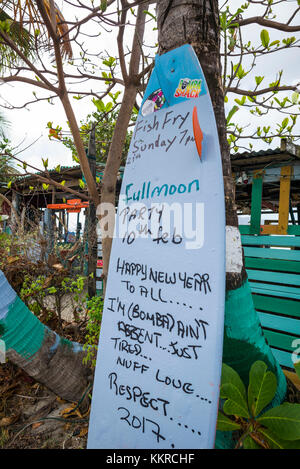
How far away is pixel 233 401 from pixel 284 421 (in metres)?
0.18

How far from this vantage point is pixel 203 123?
1.11m

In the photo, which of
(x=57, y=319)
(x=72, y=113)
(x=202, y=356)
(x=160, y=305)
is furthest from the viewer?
(x=57, y=319)

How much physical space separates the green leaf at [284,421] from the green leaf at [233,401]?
0.23 feet

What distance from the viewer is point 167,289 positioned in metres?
1.08

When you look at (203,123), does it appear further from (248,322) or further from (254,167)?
(254,167)

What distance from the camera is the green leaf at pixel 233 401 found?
1.05 meters

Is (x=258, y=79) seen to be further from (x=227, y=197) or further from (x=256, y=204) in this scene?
(x=256, y=204)

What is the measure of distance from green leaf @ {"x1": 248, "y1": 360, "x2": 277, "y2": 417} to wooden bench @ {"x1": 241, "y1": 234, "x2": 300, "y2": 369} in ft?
6.59

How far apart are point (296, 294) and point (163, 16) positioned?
110 inches

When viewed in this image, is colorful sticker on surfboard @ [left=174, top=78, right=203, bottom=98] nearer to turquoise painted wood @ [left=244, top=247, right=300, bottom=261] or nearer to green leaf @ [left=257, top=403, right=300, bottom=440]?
green leaf @ [left=257, top=403, right=300, bottom=440]

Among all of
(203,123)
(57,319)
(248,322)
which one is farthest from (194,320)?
(57,319)

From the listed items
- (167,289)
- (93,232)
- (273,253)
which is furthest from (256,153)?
(167,289)

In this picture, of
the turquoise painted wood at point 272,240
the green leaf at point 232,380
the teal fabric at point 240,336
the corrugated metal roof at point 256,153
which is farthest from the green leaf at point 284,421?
the corrugated metal roof at point 256,153
